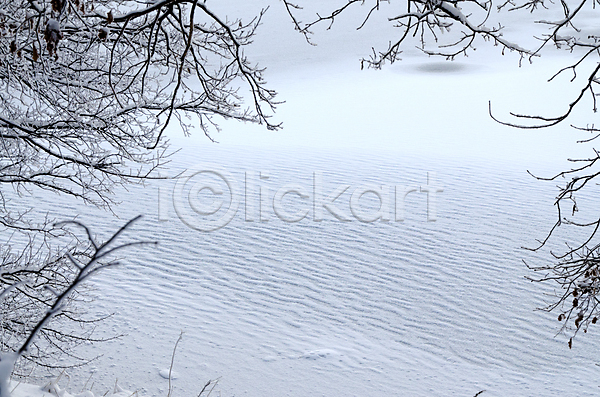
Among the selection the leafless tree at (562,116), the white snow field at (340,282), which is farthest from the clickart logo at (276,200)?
the leafless tree at (562,116)

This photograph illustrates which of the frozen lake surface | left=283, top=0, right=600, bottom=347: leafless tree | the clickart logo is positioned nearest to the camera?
left=283, top=0, right=600, bottom=347: leafless tree

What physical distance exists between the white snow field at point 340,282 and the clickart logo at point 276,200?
7 cm

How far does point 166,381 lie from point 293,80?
1200 inches

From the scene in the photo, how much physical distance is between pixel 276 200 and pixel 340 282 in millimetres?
3849

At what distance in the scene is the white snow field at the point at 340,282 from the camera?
630 cm

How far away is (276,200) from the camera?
1209 cm

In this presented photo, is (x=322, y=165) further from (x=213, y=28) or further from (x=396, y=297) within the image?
(x=213, y=28)

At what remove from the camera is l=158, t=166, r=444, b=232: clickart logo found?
11192 mm

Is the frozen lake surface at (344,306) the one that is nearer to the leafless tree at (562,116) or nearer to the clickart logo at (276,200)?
the clickart logo at (276,200)

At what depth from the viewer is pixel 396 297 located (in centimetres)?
824

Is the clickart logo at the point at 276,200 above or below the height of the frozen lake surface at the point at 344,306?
above

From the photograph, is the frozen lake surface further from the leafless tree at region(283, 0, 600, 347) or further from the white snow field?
the leafless tree at region(283, 0, 600, 347)

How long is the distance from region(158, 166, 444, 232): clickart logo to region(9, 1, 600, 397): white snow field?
0.23 ft

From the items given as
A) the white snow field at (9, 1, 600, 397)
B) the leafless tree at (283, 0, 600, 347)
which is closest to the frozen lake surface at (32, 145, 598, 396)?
the white snow field at (9, 1, 600, 397)
